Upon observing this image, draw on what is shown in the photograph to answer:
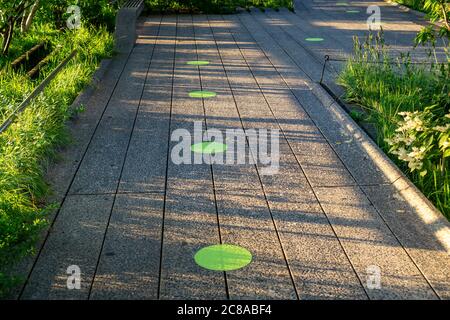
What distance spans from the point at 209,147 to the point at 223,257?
1.88m

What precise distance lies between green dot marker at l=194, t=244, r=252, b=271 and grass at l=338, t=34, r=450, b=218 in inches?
58.8

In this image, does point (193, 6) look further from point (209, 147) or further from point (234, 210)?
point (234, 210)

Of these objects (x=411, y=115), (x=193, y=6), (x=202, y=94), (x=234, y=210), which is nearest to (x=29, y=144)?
(x=234, y=210)

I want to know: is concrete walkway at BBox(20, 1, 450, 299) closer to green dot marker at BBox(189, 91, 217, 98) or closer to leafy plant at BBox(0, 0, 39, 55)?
green dot marker at BBox(189, 91, 217, 98)

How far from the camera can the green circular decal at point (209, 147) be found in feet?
16.0

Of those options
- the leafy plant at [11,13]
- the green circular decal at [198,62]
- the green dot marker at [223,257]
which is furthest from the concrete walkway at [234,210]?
the leafy plant at [11,13]

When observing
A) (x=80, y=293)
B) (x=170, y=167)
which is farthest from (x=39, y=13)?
(x=80, y=293)

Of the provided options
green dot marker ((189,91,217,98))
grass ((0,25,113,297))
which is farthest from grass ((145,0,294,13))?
green dot marker ((189,91,217,98))

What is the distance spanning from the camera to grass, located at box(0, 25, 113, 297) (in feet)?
10.2

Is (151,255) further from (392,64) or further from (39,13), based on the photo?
(39,13)

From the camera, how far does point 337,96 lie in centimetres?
640

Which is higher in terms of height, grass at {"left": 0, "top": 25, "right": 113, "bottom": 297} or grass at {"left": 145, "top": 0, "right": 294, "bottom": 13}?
grass at {"left": 145, "top": 0, "right": 294, "bottom": 13}

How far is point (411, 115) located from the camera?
4207 mm

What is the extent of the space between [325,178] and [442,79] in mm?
1952
